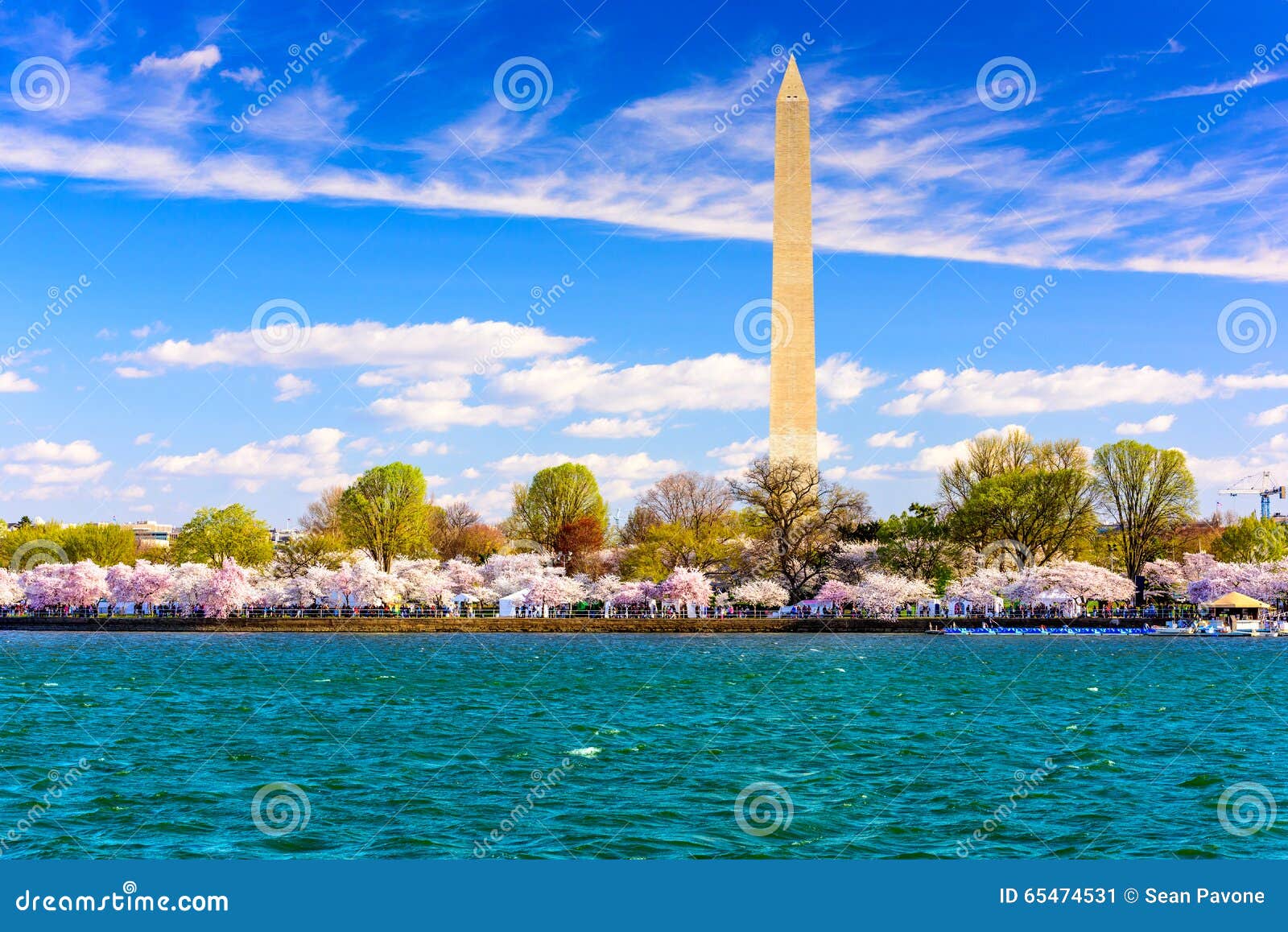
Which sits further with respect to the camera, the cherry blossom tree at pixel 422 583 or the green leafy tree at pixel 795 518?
the cherry blossom tree at pixel 422 583

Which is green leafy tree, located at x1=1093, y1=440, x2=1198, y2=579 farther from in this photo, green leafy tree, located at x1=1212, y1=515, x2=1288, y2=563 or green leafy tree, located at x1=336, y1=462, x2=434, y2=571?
green leafy tree, located at x1=336, y1=462, x2=434, y2=571

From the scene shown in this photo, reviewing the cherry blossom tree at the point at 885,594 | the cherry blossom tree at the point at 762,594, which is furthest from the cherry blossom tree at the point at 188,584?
the cherry blossom tree at the point at 885,594

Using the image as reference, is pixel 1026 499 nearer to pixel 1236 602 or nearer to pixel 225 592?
pixel 1236 602

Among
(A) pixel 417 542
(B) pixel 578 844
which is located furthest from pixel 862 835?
(A) pixel 417 542

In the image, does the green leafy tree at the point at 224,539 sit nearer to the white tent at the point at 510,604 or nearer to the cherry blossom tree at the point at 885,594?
the white tent at the point at 510,604

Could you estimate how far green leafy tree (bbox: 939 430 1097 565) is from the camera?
76125 millimetres

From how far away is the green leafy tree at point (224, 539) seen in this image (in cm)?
8675

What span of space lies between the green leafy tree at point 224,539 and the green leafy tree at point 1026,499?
156 ft

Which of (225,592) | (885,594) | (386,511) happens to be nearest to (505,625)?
(386,511)

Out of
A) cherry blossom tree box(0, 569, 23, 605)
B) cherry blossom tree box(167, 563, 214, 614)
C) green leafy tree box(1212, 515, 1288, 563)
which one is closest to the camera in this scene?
cherry blossom tree box(167, 563, 214, 614)

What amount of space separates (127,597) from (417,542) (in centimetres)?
1908

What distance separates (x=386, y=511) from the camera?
283 feet

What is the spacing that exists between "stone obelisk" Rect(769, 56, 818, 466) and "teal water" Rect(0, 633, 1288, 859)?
22.4 metres

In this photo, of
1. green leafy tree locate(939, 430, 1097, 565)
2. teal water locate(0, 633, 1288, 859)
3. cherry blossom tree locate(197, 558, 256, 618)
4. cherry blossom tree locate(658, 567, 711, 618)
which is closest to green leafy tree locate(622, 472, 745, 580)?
cherry blossom tree locate(658, 567, 711, 618)
